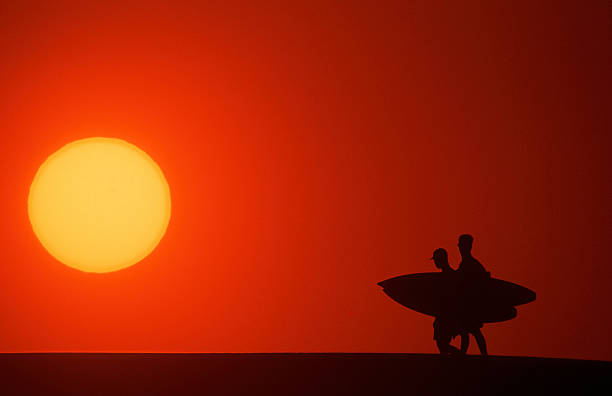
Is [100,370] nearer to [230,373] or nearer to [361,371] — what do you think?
[230,373]

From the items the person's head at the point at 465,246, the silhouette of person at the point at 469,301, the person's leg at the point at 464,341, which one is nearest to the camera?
the silhouette of person at the point at 469,301

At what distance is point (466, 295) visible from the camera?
4625 millimetres

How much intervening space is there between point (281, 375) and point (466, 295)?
5.47 ft

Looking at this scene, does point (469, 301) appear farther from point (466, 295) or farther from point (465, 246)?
point (465, 246)

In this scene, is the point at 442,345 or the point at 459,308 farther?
the point at 442,345

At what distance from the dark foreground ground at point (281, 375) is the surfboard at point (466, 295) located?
29.9 inches

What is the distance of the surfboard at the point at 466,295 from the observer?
15.2ft

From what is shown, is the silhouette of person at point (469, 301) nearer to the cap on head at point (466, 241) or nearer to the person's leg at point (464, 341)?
the person's leg at point (464, 341)

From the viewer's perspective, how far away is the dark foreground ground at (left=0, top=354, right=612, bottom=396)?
371 cm

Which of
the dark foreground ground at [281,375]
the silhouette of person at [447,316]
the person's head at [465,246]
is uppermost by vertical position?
the person's head at [465,246]

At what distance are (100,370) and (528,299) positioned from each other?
3.19 m

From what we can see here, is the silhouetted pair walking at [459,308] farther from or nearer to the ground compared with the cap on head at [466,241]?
nearer to the ground

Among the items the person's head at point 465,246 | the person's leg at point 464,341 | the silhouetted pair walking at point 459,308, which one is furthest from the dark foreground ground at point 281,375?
the person's head at point 465,246

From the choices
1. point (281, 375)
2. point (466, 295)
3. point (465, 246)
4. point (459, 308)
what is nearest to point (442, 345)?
point (459, 308)
